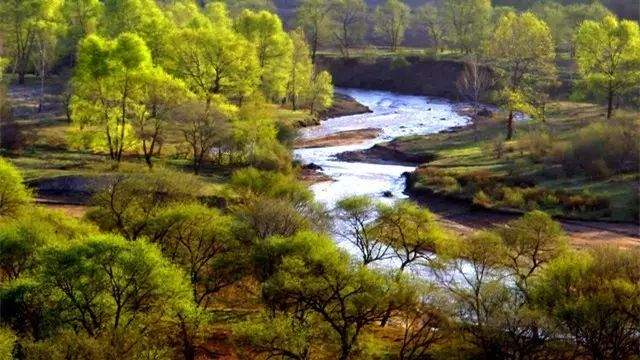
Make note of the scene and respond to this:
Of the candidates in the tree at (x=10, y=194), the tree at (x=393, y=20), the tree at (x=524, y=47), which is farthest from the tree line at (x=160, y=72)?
the tree at (x=393, y=20)

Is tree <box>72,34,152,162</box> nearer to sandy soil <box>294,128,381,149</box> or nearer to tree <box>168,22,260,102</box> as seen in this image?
tree <box>168,22,260,102</box>

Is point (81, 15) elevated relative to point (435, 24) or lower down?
lower down

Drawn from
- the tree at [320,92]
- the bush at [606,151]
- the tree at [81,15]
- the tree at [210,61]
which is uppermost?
the tree at [81,15]

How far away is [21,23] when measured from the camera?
299ft

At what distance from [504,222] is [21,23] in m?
65.4

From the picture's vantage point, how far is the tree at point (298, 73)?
322 feet

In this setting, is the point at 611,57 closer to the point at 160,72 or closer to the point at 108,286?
the point at 160,72

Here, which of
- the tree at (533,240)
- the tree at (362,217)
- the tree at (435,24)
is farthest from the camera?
the tree at (435,24)

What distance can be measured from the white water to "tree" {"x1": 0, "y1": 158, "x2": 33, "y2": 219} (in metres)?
20.4

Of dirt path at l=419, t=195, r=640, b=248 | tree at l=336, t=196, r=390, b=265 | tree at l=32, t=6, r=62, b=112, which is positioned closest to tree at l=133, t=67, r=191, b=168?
dirt path at l=419, t=195, r=640, b=248

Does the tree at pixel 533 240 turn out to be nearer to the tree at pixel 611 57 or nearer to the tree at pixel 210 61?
the tree at pixel 210 61

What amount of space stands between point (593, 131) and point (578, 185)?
7.26m

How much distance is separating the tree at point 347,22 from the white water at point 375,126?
735 inches

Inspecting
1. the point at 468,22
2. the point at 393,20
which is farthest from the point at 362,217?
the point at 393,20
